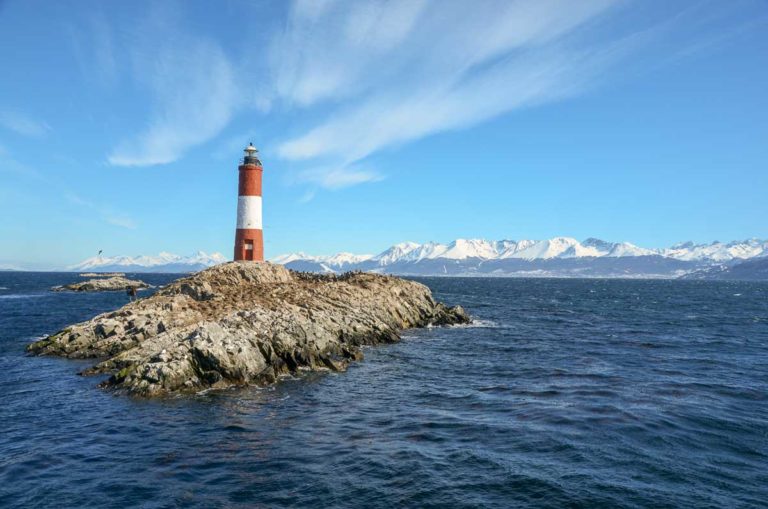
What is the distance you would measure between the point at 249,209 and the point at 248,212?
339mm

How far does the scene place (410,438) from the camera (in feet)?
66.6

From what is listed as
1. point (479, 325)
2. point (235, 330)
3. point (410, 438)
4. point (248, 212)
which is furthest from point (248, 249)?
point (410, 438)

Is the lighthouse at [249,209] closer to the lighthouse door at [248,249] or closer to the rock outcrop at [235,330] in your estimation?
the lighthouse door at [248,249]

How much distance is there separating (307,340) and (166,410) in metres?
12.6

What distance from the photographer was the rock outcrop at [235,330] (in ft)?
92.2

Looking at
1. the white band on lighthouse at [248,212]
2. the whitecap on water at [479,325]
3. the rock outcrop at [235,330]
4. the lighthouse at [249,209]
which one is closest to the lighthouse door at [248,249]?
the lighthouse at [249,209]

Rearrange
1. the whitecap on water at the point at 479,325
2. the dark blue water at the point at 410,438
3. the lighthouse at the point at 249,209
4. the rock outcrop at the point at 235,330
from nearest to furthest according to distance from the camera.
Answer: the dark blue water at the point at 410,438
the rock outcrop at the point at 235,330
the lighthouse at the point at 249,209
the whitecap on water at the point at 479,325

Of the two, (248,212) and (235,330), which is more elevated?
(248,212)

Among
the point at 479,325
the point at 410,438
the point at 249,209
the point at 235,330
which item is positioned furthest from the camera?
the point at 479,325

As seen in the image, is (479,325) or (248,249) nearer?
(248,249)

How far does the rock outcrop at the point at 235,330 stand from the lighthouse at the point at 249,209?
293 cm

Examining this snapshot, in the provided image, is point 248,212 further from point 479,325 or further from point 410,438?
point 410,438

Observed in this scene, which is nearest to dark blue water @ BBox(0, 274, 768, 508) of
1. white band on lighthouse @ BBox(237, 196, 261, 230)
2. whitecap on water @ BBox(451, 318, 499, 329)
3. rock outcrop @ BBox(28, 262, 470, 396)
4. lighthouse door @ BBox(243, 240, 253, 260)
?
rock outcrop @ BBox(28, 262, 470, 396)

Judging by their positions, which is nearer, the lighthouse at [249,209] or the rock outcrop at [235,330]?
the rock outcrop at [235,330]
